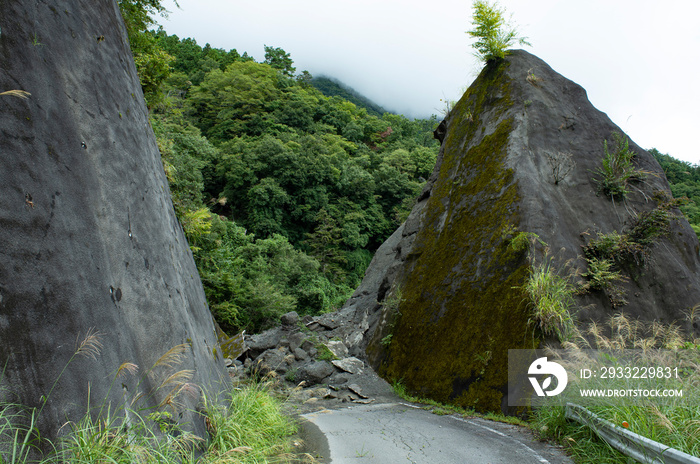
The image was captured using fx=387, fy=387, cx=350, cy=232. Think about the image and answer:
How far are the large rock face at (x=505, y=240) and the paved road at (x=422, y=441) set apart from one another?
972mm

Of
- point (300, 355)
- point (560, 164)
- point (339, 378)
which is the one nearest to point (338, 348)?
point (300, 355)

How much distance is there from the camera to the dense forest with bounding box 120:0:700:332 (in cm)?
1895

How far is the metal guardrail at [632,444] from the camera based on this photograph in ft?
8.18

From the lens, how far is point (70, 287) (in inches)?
99.1

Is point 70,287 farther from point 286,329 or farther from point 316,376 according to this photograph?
point 286,329

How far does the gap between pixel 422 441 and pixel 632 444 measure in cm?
209

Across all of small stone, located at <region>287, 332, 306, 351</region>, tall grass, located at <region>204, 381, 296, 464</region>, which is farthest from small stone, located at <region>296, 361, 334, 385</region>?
tall grass, located at <region>204, 381, 296, 464</region>

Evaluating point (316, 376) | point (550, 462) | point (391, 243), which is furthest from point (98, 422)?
point (391, 243)

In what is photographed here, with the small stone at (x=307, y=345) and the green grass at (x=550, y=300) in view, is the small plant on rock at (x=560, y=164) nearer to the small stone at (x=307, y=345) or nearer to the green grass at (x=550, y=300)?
the green grass at (x=550, y=300)

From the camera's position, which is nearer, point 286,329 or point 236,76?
point 286,329

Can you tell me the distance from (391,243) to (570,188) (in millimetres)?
8826

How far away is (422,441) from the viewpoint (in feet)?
14.4

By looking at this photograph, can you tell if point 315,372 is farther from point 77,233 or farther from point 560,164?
point 77,233

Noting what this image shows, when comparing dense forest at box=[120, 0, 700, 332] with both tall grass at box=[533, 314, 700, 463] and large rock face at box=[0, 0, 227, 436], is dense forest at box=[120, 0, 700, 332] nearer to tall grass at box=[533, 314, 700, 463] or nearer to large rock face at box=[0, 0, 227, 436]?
large rock face at box=[0, 0, 227, 436]
